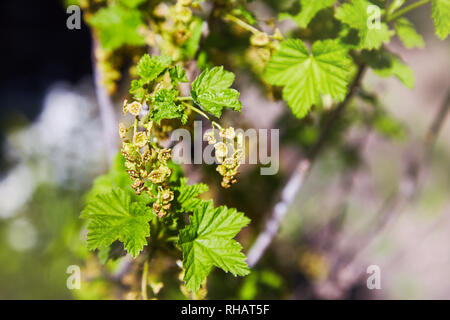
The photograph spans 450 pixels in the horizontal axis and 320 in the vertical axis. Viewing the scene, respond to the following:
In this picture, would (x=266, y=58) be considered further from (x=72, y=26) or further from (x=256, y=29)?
(x=72, y=26)

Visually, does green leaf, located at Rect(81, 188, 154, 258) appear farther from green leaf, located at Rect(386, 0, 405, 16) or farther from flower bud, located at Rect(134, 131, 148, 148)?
green leaf, located at Rect(386, 0, 405, 16)

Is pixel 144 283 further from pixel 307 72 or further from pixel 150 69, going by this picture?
pixel 307 72

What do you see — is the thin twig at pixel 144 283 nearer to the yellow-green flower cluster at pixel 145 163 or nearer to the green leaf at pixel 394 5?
the yellow-green flower cluster at pixel 145 163

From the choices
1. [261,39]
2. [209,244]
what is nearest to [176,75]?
[261,39]

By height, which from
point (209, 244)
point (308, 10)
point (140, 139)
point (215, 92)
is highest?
point (308, 10)

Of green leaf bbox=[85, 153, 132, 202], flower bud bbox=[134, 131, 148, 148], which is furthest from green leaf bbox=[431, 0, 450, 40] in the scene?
green leaf bbox=[85, 153, 132, 202]
